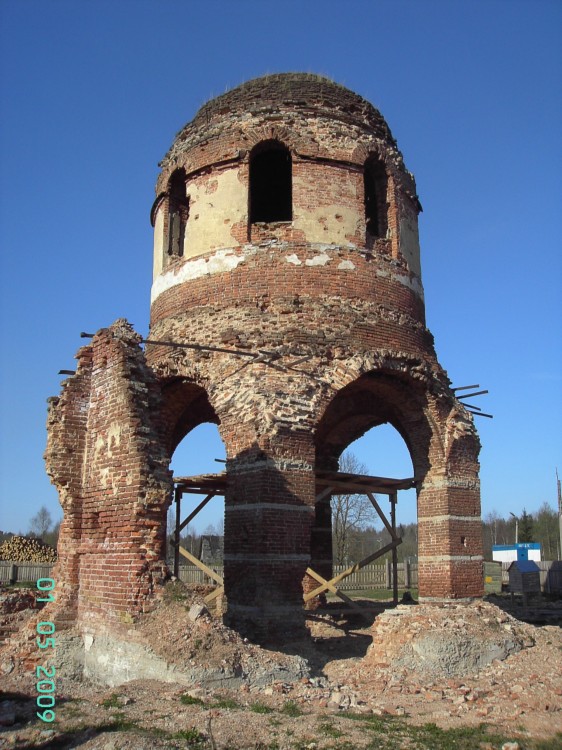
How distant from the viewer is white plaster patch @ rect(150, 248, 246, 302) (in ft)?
39.8

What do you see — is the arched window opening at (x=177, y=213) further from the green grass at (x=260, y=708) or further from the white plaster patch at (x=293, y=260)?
the green grass at (x=260, y=708)

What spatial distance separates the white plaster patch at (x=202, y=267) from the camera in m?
12.1

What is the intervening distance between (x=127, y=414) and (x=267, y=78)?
8512 millimetres

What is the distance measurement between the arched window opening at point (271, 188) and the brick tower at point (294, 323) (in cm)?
165

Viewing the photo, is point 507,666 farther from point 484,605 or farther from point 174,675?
point 174,675

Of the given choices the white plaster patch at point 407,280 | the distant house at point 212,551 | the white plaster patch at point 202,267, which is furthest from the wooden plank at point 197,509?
the distant house at point 212,551

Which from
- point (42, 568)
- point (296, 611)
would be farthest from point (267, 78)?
point (42, 568)

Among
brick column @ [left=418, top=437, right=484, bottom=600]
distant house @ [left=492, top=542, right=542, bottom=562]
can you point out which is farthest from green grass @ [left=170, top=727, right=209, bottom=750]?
distant house @ [left=492, top=542, right=542, bottom=562]

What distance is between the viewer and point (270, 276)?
1184 centimetres

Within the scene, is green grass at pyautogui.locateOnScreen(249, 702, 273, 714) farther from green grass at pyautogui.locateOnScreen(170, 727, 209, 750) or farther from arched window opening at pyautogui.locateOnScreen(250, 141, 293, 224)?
arched window opening at pyautogui.locateOnScreen(250, 141, 293, 224)

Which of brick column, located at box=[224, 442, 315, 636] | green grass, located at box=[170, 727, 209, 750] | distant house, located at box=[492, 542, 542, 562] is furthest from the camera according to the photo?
distant house, located at box=[492, 542, 542, 562]

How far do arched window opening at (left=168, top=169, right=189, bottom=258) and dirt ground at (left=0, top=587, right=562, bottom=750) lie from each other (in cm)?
782

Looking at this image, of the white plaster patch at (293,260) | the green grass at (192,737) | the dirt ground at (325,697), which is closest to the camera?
the green grass at (192,737)

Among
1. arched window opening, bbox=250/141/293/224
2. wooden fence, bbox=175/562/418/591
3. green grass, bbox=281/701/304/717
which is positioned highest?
arched window opening, bbox=250/141/293/224
